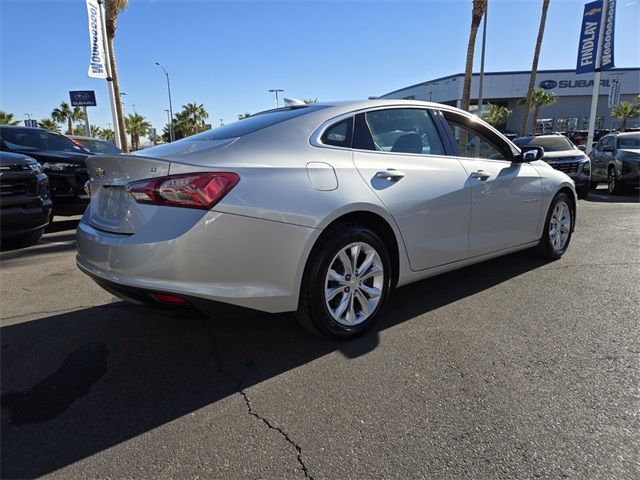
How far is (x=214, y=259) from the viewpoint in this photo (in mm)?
2371

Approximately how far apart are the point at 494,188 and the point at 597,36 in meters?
17.7

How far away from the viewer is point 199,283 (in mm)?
2369

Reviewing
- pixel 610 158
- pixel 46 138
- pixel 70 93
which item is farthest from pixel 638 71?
pixel 46 138

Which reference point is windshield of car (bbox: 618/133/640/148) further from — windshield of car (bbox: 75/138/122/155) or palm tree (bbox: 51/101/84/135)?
palm tree (bbox: 51/101/84/135)

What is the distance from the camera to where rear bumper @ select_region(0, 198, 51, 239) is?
496cm

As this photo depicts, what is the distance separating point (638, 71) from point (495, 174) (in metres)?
68.0

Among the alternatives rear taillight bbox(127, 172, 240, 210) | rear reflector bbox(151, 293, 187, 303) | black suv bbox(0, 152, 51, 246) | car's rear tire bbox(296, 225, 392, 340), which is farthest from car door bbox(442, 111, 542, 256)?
black suv bbox(0, 152, 51, 246)

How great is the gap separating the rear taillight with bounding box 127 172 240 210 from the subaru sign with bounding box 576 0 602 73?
19693 mm

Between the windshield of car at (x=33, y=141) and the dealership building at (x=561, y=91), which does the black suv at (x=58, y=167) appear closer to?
the windshield of car at (x=33, y=141)

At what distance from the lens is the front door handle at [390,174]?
9.96ft

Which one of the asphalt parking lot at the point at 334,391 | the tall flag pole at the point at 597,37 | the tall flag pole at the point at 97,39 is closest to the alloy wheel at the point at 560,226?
the asphalt parking lot at the point at 334,391

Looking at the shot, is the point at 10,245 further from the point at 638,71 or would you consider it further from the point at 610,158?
the point at 638,71

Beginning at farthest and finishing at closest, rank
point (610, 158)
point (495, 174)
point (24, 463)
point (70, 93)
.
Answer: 1. point (70, 93)
2. point (610, 158)
3. point (495, 174)
4. point (24, 463)

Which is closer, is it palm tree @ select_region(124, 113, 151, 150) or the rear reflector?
the rear reflector
